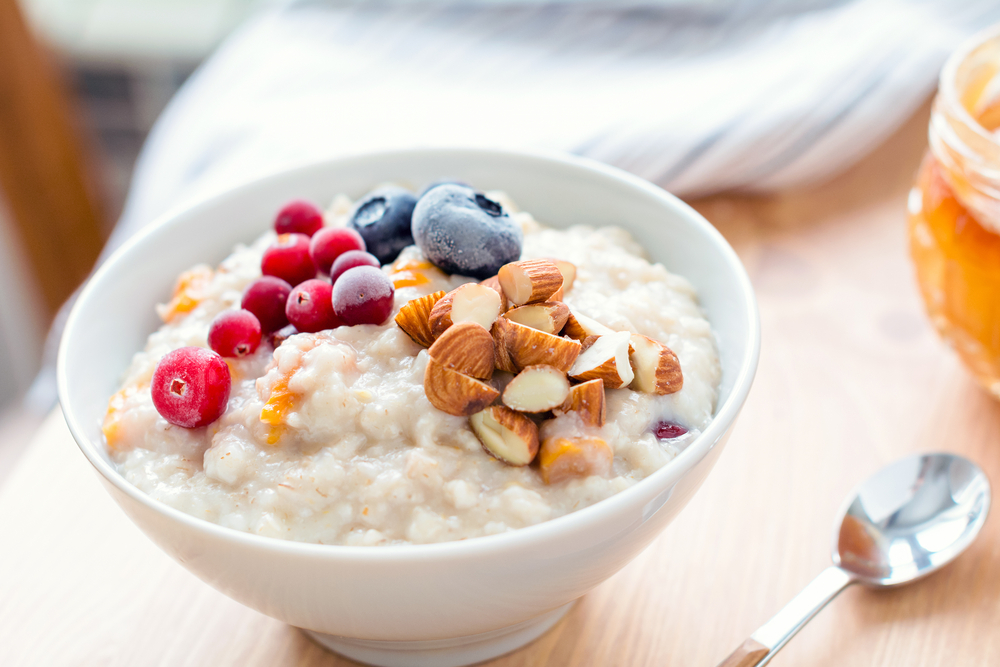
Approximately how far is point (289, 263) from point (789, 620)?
920 millimetres

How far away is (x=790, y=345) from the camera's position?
1.83 meters

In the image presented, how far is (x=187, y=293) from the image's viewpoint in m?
1.38

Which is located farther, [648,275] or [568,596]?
[648,275]

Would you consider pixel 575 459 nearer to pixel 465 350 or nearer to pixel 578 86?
pixel 465 350

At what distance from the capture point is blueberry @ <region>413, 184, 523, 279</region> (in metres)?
1.27

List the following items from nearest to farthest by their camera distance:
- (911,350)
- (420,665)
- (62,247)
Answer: (420,665) < (911,350) < (62,247)

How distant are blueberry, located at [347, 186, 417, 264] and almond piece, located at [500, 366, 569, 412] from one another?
44cm

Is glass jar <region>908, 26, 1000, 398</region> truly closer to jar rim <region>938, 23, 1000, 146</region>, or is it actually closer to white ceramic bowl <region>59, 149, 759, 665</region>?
jar rim <region>938, 23, 1000, 146</region>

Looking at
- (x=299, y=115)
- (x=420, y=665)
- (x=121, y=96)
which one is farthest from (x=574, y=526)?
(x=121, y=96)

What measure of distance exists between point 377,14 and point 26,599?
2.04 m

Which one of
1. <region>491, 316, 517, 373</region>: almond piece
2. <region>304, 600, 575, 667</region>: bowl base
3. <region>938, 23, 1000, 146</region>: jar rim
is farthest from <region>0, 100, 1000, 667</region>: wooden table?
<region>938, 23, 1000, 146</region>: jar rim

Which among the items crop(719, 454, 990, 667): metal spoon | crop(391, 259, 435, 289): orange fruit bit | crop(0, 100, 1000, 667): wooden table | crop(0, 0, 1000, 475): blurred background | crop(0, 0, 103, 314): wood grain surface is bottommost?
crop(0, 0, 103, 314): wood grain surface

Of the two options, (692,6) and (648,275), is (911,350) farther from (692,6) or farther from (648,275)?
(692,6)

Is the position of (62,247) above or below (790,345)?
below
